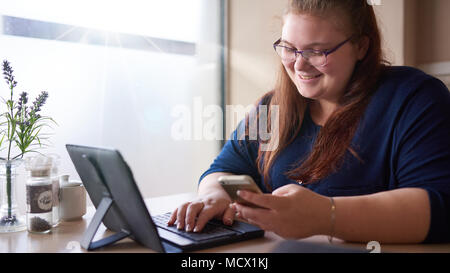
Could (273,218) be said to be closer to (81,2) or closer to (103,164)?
(103,164)

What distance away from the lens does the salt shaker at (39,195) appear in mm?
905

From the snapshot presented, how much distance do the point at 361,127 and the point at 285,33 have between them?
0.33 m

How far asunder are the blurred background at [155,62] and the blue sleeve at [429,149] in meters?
0.78

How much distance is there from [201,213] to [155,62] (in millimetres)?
1852

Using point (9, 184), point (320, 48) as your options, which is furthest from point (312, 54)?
point (9, 184)

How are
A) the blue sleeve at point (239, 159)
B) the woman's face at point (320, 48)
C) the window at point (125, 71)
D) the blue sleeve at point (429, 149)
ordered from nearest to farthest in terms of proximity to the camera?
the blue sleeve at point (429, 149) < the woman's face at point (320, 48) < the blue sleeve at point (239, 159) < the window at point (125, 71)

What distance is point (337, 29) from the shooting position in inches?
42.1

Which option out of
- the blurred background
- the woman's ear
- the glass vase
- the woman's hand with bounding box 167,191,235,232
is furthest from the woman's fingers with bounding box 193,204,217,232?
the blurred background

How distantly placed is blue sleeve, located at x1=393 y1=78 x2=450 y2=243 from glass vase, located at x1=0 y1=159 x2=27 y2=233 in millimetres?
915

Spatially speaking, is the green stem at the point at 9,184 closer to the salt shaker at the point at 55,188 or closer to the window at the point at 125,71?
the salt shaker at the point at 55,188

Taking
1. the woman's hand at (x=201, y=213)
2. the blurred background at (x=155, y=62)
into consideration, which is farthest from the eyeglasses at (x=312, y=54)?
the blurred background at (x=155, y=62)

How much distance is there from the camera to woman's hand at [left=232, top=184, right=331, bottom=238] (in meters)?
0.71

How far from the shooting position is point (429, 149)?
863mm
